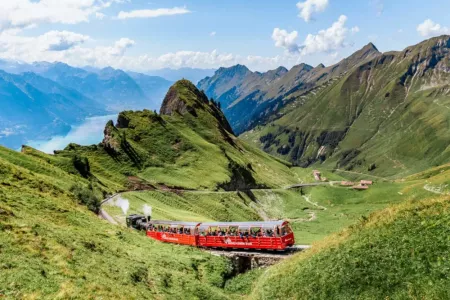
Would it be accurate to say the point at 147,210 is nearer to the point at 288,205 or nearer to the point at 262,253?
the point at 262,253

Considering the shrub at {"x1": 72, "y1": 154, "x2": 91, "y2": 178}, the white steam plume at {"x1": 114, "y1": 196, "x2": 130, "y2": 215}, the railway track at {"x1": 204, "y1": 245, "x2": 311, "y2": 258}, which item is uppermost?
the shrub at {"x1": 72, "y1": 154, "x2": 91, "y2": 178}

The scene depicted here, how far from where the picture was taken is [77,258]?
29.7 metres

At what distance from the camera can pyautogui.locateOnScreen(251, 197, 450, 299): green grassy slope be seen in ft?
72.6

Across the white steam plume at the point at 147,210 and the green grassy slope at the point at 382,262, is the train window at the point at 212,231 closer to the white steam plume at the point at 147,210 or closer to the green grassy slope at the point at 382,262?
the green grassy slope at the point at 382,262

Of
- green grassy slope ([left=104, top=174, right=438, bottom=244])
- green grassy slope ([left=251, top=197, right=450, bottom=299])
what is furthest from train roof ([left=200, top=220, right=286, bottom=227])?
green grassy slope ([left=104, top=174, right=438, bottom=244])

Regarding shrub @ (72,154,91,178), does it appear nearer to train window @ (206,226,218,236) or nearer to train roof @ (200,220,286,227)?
train roof @ (200,220,286,227)

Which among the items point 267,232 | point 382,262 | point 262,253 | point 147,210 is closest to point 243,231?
point 267,232

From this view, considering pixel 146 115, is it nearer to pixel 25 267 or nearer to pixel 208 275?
pixel 208 275

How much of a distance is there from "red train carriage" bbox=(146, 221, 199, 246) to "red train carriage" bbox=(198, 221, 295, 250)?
1.31 m

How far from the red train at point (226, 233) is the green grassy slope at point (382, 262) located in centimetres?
1431

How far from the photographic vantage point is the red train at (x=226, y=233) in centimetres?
4680

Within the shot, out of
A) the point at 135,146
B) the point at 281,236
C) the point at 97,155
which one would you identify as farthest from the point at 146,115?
the point at 281,236

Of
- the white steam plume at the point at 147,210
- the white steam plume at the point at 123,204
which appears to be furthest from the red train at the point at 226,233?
the white steam plume at the point at 123,204

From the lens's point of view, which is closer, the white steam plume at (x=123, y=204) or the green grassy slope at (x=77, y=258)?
the green grassy slope at (x=77, y=258)
